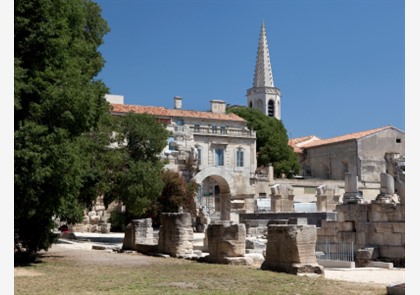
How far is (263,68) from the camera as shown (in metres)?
87.9

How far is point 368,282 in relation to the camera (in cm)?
1270

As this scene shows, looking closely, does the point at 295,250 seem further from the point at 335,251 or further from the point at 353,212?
the point at 353,212

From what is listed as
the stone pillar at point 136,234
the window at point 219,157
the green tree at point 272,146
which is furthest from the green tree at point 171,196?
the green tree at point 272,146

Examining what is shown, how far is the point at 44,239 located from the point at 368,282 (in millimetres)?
Answer: 8614

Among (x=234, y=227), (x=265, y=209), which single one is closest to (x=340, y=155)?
(x=265, y=209)

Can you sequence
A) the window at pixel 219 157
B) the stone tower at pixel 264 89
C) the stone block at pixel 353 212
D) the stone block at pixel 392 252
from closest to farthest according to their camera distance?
1. the stone block at pixel 392 252
2. the stone block at pixel 353 212
3. the window at pixel 219 157
4. the stone tower at pixel 264 89

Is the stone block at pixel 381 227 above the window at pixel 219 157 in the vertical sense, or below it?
below

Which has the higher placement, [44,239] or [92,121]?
[92,121]

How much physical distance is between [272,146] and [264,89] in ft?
89.9

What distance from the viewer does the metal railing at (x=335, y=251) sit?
19953 mm

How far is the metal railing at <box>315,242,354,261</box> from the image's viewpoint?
20.0 metres

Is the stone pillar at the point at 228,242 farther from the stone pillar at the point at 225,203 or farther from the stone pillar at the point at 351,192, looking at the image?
the stone pillar at the point at 225,203

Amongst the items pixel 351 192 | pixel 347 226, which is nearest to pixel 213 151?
pixel 351 192
